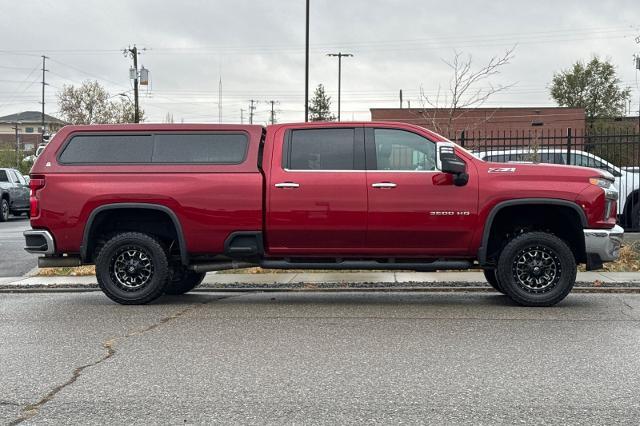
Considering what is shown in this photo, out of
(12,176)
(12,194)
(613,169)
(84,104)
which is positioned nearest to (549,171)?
(613,169)

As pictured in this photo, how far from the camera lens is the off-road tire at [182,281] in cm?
937

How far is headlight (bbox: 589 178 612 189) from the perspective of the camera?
26.1ft

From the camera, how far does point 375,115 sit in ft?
205

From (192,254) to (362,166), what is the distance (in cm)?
237

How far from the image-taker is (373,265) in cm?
825

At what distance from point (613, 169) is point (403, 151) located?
7205 mm

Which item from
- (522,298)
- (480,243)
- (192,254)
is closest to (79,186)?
(192,254)

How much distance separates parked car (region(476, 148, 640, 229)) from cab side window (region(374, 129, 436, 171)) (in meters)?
5.82

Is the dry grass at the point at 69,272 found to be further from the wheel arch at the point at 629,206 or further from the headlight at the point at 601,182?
the wheel arch at the point at 629,206

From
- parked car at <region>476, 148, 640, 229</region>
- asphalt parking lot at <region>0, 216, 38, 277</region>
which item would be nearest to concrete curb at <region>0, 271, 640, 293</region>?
asphalt parking lot at <region>0, 216, 38, 277</region>

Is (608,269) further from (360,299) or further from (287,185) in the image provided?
(287,185)

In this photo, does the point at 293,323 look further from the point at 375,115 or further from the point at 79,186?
the point at 375,115

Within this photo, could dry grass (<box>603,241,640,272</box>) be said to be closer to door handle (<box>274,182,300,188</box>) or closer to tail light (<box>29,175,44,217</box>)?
door handle (<box>274,182,300,188</box>)

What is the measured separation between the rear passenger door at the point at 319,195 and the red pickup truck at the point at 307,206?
0.05 ft
